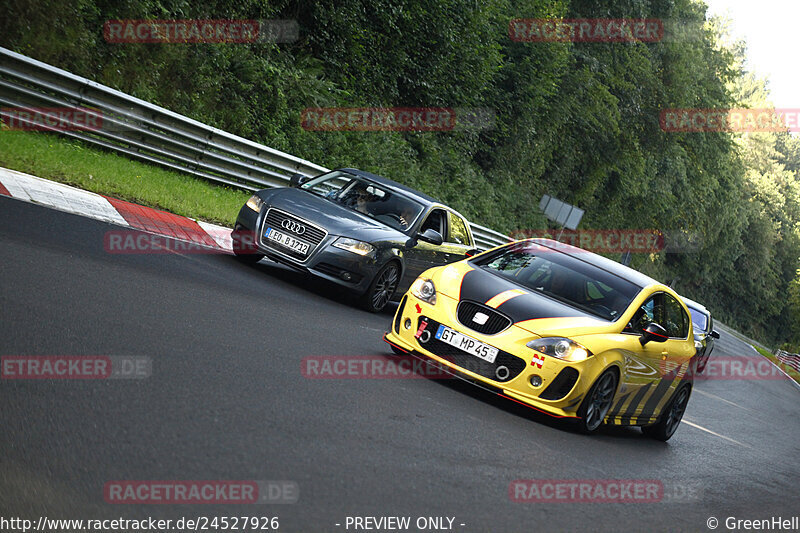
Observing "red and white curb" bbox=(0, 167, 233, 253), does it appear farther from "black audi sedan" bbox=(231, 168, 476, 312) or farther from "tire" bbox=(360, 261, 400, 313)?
"tire" bbox=(360, 261, 400, 313)

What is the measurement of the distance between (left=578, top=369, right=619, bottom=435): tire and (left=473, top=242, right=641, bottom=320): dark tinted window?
653mm

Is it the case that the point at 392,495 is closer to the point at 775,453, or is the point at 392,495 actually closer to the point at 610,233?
the point at 775,453

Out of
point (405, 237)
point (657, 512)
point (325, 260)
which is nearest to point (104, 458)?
point (657, 512)

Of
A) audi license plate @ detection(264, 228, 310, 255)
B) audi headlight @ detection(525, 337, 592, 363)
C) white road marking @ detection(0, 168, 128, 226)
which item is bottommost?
white road marking @ detection(0, 168, 128, 226)

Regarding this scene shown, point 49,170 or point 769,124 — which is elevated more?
point 769,124

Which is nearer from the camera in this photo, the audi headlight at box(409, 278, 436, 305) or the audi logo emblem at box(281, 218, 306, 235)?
the audi headlight at box(409, 278, 436, 305)

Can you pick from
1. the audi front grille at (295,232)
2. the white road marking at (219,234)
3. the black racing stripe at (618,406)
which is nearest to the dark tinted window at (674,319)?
the black racing stripe at (618,406)

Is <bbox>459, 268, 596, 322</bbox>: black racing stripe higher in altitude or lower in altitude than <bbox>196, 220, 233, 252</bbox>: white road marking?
higher

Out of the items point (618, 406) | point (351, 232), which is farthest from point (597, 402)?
point (351, 232)

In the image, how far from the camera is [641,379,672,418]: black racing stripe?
9.91 m

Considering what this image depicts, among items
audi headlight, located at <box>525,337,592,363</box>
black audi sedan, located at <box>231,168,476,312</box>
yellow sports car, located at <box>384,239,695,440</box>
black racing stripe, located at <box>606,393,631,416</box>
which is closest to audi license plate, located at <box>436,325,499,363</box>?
yellow sports car, located at <box>384,239,695,440</box>

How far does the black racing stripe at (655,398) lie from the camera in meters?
9.91

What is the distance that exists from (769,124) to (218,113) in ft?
285

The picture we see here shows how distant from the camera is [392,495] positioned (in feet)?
17.6
